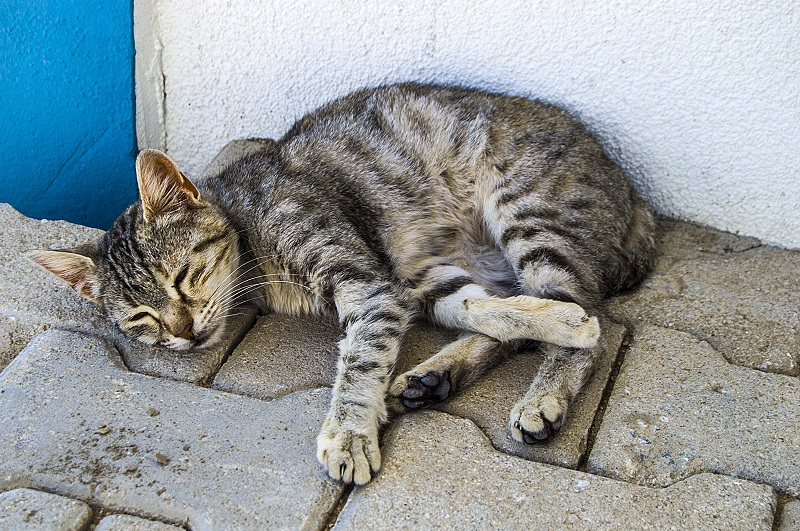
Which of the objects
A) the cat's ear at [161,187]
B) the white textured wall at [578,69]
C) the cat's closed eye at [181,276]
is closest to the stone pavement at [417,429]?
the cat's closed eye at [181,276]

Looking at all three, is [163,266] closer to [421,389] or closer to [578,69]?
[421,389]

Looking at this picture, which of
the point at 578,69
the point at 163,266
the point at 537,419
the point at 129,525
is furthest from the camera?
the point at 578,69

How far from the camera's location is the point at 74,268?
9.63ft

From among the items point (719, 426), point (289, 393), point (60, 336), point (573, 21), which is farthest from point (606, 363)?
point (60, 336)

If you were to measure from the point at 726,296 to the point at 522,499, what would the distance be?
139cm

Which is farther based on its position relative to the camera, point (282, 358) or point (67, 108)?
point (67, 108)

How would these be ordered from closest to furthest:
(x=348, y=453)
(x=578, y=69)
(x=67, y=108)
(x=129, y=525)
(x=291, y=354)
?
(x=129, y=525), (x=348, y=453), (x=291, y=354), (x=578, y=69), (x=67, y=108)

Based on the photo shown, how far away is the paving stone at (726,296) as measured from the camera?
114 inches

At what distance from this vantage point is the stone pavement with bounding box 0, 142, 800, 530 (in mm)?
2230

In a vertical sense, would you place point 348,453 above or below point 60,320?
above

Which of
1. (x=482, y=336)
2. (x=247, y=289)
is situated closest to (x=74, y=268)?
(x=247, y=289)

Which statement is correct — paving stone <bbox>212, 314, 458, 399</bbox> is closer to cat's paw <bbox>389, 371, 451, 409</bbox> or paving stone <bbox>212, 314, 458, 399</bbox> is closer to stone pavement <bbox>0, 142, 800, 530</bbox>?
stone pavement <bbox>0, 142, 800, 530</bbox>

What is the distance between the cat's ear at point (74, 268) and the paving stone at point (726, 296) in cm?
199

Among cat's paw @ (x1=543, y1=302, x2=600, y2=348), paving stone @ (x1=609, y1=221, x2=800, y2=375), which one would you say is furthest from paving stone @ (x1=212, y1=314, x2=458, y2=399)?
paving stone @ (x1=609, y1=221, x2=800, y2=375)
